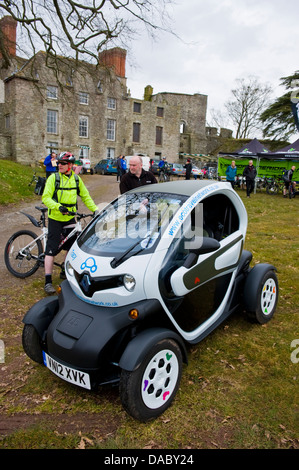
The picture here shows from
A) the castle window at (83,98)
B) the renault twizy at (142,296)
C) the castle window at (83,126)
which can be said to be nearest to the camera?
the renault twizy at (142,296)

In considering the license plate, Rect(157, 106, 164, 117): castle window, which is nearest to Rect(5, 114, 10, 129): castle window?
Rect(157, 106, 164, 117): castle window

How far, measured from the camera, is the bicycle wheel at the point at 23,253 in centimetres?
572

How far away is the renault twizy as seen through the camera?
110 inches

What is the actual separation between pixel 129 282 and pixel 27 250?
3296 millimetres

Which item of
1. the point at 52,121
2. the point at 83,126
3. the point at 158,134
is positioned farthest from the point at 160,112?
the point at 52,121

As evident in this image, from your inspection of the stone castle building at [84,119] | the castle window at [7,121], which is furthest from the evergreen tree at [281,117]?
the castle window at [7,121]

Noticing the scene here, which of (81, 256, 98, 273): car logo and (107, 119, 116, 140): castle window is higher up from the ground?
(107, 119, 116, 140): castle window

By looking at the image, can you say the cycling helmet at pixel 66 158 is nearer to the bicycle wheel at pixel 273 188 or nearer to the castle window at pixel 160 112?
the bicycle wheel at pixel 273 188

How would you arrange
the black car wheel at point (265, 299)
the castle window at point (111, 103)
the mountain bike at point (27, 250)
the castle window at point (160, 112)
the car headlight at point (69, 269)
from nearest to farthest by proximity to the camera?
the car headlight at point (69, 269), the black car wheel at point (265, 299), the mountain bike at point (27, 250), the castle window at point (111, 103), the castle window at point (160, 112)

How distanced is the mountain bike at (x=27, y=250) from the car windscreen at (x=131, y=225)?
178 centimetres

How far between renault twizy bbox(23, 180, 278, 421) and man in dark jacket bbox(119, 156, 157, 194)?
77.4 inches

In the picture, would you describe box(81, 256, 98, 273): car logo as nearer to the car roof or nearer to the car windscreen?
the car windscreen

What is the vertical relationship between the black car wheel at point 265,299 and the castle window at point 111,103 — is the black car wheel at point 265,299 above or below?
below

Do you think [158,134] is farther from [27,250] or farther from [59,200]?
[59,200]
